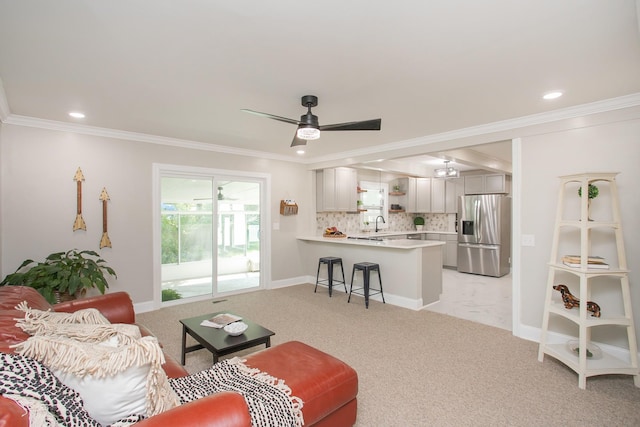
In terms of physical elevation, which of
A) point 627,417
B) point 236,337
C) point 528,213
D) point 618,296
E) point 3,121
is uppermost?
point 3,121

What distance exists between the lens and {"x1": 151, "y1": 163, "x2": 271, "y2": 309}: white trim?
181 inches

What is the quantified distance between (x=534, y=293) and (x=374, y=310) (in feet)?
6.39

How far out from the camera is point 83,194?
4039mm

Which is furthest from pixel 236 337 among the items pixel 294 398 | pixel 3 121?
pixel 3 121

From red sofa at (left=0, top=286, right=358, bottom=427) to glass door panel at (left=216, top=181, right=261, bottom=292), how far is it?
291 centimetres

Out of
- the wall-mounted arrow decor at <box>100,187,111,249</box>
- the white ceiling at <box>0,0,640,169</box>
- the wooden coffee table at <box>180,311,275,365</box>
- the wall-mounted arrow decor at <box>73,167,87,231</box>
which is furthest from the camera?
the wall-mounted arrow decor at <box>100,187,111,249</box>

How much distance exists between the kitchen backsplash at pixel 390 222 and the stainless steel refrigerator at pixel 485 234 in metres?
1.23

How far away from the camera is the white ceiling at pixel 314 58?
1.77m

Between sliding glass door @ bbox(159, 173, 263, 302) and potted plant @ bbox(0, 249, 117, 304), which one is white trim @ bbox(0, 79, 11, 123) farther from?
sliding glass door @ bbox(159, 173, 263, 302)

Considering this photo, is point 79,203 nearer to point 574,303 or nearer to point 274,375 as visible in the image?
point 274,375

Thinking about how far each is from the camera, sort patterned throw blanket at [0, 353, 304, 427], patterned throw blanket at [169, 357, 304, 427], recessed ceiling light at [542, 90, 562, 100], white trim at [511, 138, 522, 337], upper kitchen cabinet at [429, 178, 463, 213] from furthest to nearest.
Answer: upper kitchen cabinet at [429, 178, 463, 213]
white trim at [511, 138, 522, 337]
recessed ceiling light at [542, 90, 562, 100]
patterned throw blanket at [169, 357, 304, 427]
patterned throw blanket at [0, 353, 304, 427]

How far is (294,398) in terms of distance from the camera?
1.63m

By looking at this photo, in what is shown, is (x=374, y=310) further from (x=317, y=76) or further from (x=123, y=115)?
(x=123, y=115)

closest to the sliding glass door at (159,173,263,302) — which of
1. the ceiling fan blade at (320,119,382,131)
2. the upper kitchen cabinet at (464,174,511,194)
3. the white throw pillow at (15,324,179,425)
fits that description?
the ceiling fan blade at (320,119,382,131)
